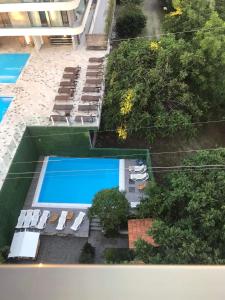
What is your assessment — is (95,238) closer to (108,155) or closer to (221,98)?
(108,155)

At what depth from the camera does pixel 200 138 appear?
70.9 feet

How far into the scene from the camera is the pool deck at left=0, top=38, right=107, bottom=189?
1809 centimetres

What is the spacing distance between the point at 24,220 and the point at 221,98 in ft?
45.1

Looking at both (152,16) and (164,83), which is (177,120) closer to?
(164,83)

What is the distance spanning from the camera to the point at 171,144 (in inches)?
833

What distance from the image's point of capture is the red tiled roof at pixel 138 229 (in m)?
15.1

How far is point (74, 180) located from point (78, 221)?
8.84 ft

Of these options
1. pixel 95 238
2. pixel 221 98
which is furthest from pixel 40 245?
pixel 221 98

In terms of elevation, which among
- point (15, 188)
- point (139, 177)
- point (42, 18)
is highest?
point (42, 18)

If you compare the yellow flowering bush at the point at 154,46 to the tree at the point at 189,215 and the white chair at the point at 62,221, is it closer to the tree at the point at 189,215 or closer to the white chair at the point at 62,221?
the tree at the point at 189,215

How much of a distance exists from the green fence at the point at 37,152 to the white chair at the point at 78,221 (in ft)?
10.1

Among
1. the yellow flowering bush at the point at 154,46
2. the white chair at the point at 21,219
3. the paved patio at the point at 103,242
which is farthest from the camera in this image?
the yellow flowering bush at the point at 154,46

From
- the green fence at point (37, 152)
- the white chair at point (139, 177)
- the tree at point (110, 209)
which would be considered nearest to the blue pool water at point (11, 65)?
the green fence at point (37, 152)

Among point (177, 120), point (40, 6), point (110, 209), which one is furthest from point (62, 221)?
point (40, 6)
